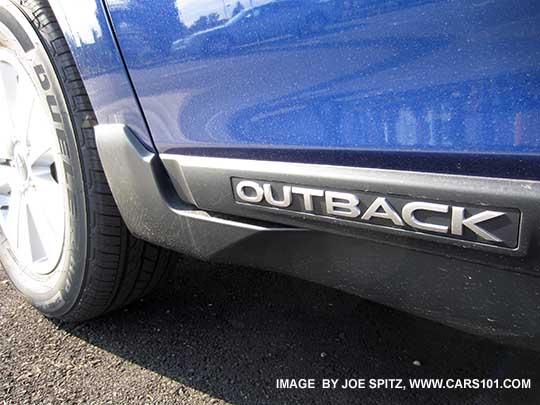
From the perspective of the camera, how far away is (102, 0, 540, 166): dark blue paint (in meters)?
0.67

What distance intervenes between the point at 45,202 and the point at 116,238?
1.18ft

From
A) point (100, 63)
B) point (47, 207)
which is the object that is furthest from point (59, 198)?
point (100, 63)

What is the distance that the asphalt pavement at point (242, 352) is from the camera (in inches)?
51.3

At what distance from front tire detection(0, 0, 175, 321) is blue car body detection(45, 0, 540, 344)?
0.15 meters

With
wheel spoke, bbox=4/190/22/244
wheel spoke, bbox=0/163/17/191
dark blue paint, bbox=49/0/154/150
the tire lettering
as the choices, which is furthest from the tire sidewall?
wheel spoke, bbox=0/163/17/191

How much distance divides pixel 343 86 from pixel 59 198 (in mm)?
1019

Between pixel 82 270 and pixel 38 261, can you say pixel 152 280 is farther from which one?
pixel 38 261

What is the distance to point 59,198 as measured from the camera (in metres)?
1.48

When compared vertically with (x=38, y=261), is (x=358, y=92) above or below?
above

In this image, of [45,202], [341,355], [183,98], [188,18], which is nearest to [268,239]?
[183,98]

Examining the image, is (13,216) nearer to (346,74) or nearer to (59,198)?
(59,198)

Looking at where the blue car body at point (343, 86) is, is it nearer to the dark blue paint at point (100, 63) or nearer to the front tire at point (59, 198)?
the dark blue paint at point (100, 63)

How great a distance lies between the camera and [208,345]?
58.4 inches

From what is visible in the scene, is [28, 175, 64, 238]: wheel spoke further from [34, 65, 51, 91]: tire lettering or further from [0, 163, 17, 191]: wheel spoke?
[34, 65, 51, 91]: tire lettering
